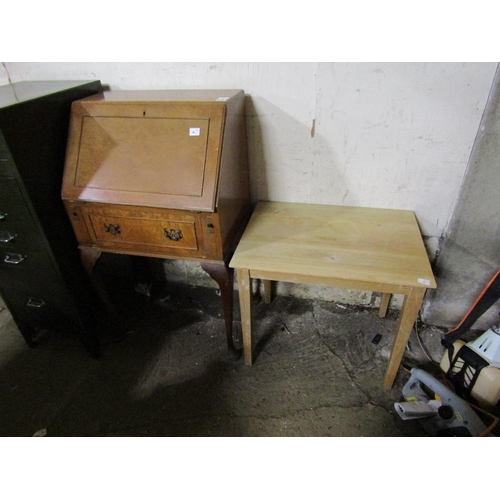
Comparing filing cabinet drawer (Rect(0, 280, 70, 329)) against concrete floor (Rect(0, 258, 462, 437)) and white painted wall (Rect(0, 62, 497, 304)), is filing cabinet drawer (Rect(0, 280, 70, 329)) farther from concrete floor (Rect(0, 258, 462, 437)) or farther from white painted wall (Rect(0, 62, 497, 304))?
white painted wall (Rect(0, 62, 497, 304))

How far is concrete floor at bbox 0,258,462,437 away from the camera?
148cm

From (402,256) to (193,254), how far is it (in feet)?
2.89

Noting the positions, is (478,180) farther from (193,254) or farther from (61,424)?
(61,424)

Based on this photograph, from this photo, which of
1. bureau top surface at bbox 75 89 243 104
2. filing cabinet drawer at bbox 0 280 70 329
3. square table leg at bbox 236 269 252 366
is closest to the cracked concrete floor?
square table leg at bbox 236 269 252 366

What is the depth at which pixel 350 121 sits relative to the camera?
1.53m

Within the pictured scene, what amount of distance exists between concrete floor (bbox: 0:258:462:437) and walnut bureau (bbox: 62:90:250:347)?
0.53 metres

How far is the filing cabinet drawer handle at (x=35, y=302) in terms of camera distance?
64.5 inches

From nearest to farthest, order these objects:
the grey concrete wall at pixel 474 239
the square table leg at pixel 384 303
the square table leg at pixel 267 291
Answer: the grey concrete wall at pixel 474 239
the square table leg at pixel 384 303
the square table leg at pixel 267 291

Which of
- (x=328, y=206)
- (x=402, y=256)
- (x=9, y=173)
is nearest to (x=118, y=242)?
(x=9, y=173)

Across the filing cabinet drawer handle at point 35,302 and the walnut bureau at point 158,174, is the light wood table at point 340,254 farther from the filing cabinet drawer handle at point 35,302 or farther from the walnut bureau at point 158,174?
the filing cabinet drawer handle at point 35,302

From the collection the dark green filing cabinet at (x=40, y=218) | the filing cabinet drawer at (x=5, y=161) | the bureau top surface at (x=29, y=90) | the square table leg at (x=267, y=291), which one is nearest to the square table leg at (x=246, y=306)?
the square table leg at (x=267, y=291)

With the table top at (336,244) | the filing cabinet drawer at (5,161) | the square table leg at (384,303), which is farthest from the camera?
the square table leg at (384,303)

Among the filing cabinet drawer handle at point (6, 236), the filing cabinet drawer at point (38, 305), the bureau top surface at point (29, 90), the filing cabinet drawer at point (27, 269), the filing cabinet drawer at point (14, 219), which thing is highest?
the bureau top surface at point (29, 90)
